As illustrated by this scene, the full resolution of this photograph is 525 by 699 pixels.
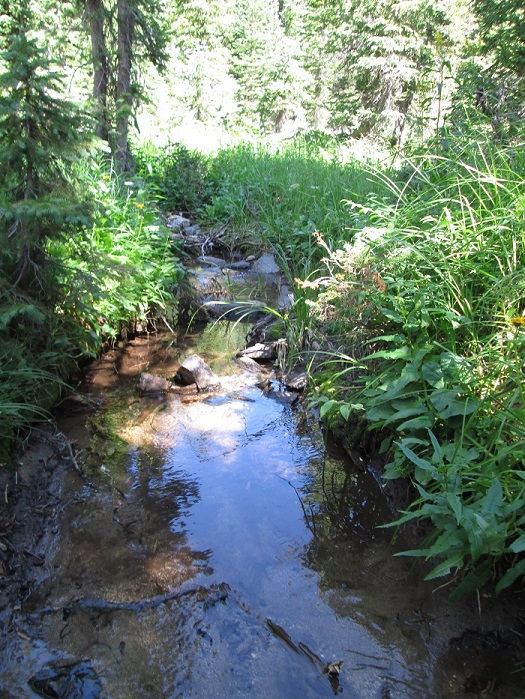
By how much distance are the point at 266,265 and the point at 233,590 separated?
18.2ft

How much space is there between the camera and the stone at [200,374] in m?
4.50

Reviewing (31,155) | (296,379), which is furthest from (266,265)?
(31,155)

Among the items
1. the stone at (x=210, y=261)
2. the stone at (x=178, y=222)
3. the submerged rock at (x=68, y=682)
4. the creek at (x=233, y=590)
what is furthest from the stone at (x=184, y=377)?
the stone at (x=178, y=222)

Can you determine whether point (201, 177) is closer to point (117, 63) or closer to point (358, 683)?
point (117, 63)

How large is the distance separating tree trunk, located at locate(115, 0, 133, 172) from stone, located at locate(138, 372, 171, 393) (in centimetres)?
477

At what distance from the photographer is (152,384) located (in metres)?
4.39

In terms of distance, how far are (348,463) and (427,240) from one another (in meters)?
1.48

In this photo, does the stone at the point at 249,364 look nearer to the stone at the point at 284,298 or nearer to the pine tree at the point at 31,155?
the stone at the point at 284,298

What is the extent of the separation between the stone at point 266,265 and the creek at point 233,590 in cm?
391

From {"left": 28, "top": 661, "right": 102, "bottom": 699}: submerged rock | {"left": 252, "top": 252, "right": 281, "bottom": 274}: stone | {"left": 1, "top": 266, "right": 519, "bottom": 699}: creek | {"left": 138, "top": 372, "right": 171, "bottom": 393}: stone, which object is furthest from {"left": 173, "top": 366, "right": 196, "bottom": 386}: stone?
{"left": 252, "top": 252, "right": 281, "bottom": 274}: stone

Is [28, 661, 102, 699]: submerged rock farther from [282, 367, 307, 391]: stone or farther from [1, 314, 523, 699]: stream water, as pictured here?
[282, 367, 307, 391]: stone

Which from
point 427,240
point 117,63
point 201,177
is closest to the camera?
point 427,240

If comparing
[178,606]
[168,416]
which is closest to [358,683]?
[178,606]

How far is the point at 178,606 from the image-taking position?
2.24 metres
